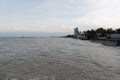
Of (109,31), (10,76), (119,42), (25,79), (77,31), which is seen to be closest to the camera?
(25,79)

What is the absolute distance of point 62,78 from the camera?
817 cm

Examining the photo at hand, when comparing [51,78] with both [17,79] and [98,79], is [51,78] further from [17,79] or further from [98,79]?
[98,79]

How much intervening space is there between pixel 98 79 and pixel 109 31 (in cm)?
9317

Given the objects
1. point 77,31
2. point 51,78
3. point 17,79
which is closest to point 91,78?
point 51,78

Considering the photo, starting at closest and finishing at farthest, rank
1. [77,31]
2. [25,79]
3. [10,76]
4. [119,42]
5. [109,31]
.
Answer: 1. [25,79]
2. [10,76]
3. [119,42]
4. [109,31]
5. [77,31]

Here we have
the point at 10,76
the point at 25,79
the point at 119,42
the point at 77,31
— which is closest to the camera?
the point at 25,79

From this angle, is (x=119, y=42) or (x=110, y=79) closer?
(x=110, y=79)

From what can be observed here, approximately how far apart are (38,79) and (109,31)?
3730 inches

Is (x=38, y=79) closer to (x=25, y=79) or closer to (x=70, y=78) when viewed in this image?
(x=25, y=79)

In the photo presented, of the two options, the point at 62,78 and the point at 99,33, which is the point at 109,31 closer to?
the point at 99,33

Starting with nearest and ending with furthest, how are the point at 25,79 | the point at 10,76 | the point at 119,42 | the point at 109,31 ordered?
the point at 25,79 → the point at 10,76 → the point at 119,42 → the point at 109,31

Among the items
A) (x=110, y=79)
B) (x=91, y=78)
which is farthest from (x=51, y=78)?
(x=110, y=79)

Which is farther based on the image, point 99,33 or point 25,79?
point 99,33

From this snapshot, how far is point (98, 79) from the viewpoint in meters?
8.10
